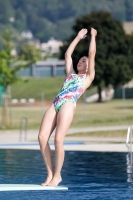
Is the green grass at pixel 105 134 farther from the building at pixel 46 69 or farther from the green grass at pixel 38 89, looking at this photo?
the building at pixel 46 69

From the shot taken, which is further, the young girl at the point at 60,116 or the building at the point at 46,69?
the building at the point at 46,69

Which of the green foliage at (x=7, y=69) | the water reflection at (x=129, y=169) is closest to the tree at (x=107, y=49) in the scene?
the green foliage at (x=7, y=69)

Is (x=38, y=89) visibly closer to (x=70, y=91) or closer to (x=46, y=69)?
(x=46, y=69)

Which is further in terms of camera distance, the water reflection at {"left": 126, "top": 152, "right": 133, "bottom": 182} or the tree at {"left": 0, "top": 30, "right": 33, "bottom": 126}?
the tree at {"left": 0, "top": 30, "right": 33, "bottom": 126}

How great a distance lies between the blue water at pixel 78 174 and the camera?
393 inches

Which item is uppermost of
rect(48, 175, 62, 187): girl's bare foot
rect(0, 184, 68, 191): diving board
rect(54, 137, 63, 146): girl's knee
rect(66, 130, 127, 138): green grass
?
rect(54, 137, 63, 146): girl's knee

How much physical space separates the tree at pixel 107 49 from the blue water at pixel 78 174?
6636cm

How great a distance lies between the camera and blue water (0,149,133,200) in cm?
998

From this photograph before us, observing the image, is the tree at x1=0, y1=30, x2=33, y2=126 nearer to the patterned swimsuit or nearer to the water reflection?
the water reflection

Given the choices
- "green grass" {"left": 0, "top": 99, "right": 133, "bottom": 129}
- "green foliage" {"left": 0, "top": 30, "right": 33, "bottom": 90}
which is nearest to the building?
"green grass" {"left": 0, "top": 99, "right": 133, "bottom": 129}

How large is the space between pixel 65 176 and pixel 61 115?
2.51m

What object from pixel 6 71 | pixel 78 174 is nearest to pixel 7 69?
pixel 6 71

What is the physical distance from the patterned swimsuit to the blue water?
1.19 metres

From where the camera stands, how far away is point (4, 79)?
3350 cm
